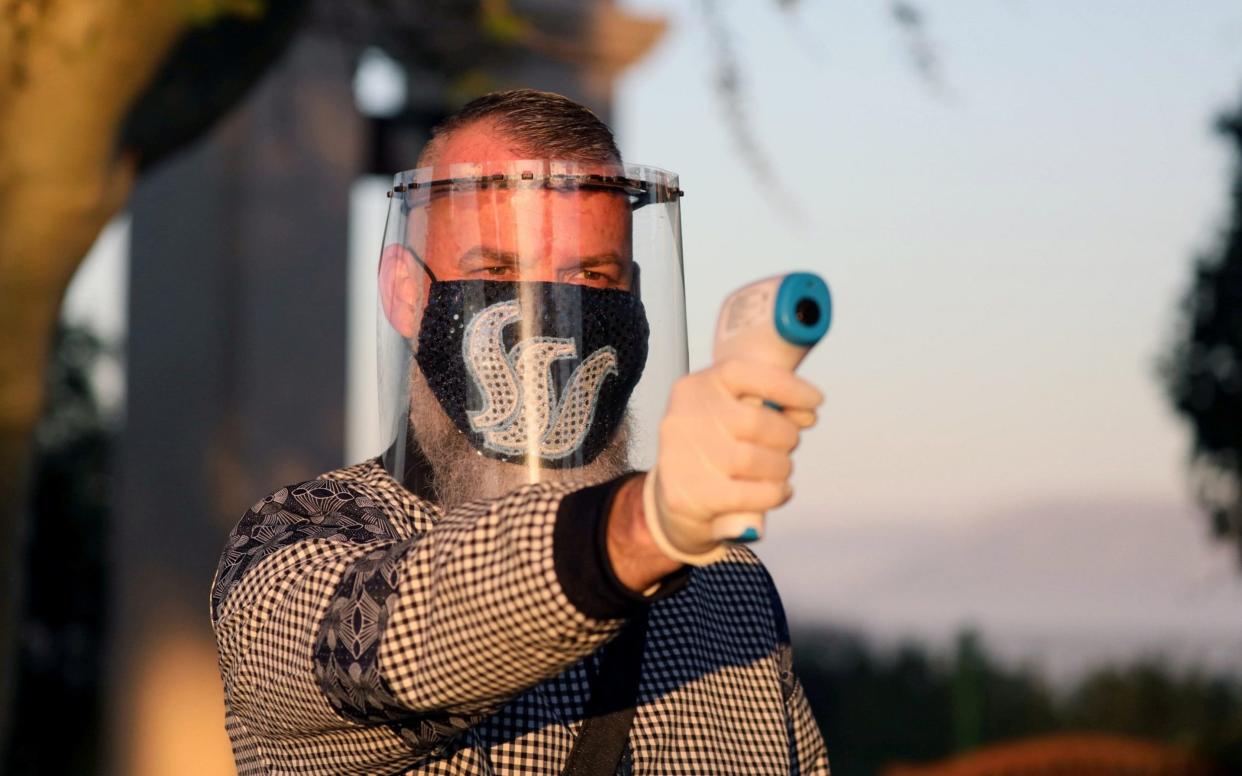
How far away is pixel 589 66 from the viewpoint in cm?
1047

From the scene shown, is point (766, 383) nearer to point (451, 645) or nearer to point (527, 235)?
point (451, 645)

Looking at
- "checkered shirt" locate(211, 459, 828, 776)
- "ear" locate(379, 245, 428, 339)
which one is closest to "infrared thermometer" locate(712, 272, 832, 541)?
"checkered shirt" locate(211, 459, 828, 776)

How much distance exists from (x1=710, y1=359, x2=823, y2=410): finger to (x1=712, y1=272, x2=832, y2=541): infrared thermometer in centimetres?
1

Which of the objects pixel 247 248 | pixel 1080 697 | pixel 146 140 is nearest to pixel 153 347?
pixel 247 248

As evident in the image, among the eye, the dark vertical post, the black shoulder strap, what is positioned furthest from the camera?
the dark vertical post

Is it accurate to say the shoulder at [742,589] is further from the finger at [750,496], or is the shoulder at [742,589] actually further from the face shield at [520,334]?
the finger at [750,496]

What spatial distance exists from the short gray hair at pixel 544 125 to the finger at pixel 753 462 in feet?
3.26

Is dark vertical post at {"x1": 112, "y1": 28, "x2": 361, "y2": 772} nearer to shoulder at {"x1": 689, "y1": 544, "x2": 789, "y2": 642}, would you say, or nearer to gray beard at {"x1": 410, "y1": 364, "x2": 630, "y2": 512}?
shoulder at {"x1": 689, "y1": 544, "x2": 789, "y2": 642}

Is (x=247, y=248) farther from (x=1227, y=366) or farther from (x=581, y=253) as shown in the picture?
(x=581, y=253)

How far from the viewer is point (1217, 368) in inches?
388

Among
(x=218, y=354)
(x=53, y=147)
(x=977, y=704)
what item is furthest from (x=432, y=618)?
(x=977, y=704)

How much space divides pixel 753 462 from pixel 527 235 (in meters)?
0.87

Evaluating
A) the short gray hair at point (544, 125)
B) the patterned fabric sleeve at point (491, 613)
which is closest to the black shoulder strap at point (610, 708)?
the patterned fabric sleeve at point (491, 613)

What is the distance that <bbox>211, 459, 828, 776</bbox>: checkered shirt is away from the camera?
64.3 inches
